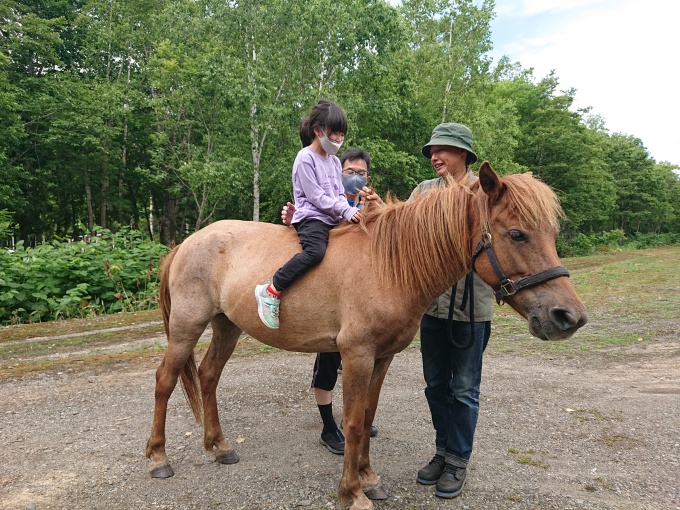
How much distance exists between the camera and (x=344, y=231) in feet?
10.00

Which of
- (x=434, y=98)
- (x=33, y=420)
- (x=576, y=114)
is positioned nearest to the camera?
A: (x=33, y=420)

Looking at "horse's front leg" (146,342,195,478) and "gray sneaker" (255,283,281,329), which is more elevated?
"gray sneaker" (255,283,281,329)

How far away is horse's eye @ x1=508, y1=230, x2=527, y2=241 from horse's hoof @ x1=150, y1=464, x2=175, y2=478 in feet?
9.84

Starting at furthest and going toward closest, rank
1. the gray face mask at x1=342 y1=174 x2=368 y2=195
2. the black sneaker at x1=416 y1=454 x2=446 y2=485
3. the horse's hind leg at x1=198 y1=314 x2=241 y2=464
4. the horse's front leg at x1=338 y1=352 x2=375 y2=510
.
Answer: the gray face mask at x1=342 y1=174 x2=368 y2=195 < the horse's hind leg at x1=198 y1=314 x2=241 y2=464 < the black sneaker at x1=416 y1=454 x2=446 y2=485 < the horse's front leg at x1=338 y1=352 x2=375 y2=510

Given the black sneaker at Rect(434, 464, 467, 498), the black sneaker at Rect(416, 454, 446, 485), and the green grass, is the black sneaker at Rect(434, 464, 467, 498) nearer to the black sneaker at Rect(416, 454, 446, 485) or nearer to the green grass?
the black sneaker at Rect(416, 454, 446, 485)

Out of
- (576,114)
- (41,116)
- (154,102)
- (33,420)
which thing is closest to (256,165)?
(154,102)

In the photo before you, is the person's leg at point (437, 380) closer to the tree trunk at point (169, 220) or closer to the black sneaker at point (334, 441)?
the black sneaker at point (334, 441)

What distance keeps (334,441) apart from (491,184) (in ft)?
8.27

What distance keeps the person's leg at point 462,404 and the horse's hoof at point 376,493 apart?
372mm

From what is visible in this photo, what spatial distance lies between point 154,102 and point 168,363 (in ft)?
62.5

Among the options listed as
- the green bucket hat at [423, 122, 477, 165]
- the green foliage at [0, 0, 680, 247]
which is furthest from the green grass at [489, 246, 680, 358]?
the green foliage at [0, 0, 680, 247]

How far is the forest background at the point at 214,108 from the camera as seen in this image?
17.5m

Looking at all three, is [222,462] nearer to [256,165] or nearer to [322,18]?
[256,165]

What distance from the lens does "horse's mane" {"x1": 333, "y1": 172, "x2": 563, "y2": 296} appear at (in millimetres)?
2383
